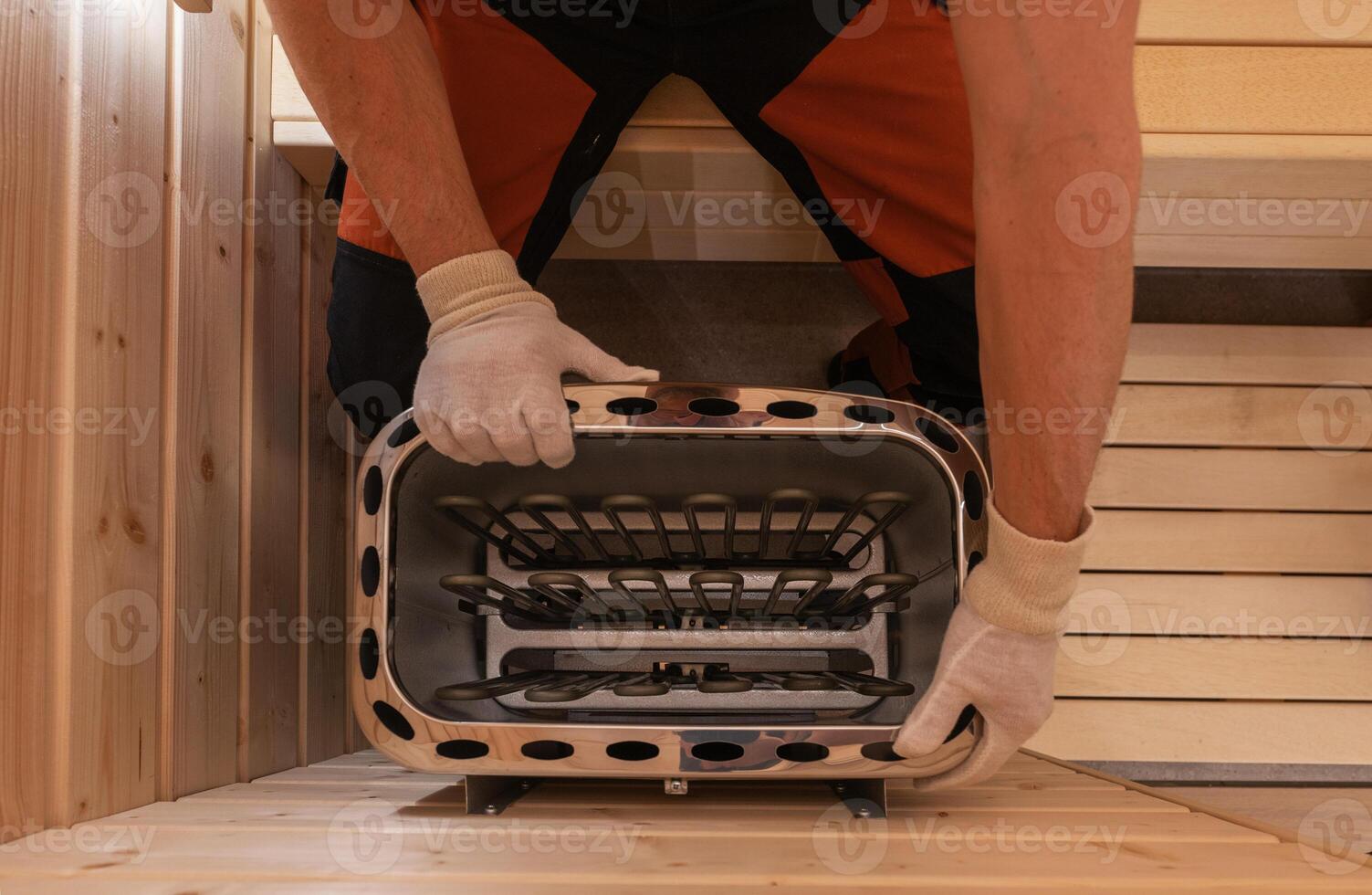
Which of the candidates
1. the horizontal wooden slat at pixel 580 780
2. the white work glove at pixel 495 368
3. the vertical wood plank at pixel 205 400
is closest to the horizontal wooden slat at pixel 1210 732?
the horizontal wooden slat at pixel 580 780

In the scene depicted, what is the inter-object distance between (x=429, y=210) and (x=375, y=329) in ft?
0.75

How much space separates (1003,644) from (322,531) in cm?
82

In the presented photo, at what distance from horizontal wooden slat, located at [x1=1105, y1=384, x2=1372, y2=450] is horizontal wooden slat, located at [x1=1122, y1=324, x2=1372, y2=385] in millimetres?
17

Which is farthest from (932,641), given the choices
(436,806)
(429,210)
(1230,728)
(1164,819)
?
(1230,728)

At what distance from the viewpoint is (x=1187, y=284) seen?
4.69 feet

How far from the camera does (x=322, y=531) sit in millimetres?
1118

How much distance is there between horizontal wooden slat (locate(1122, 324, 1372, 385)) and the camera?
4.55ft

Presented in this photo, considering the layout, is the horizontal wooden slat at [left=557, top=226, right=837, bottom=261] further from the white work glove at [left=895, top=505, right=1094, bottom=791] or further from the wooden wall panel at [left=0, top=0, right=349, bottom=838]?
the white work glove at [left=895, top=505, right=1094, bottom=791]

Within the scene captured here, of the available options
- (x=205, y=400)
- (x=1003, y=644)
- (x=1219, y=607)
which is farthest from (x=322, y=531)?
(x=1219, y=607)

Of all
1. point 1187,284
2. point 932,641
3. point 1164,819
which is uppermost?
point 1187,284

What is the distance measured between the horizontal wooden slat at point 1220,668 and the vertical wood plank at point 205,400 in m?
1.09

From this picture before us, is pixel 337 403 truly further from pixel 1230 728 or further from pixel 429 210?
pixel 1230 728

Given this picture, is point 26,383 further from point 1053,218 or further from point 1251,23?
point 1251,23

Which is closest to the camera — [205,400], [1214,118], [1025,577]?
[1025,577]
